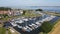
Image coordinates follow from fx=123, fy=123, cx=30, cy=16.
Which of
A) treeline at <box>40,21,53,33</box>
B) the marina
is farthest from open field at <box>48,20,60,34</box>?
the marina

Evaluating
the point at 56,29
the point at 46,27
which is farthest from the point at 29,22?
the point at 56,29

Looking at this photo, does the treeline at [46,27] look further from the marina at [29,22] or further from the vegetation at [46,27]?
the marina at [29,22]

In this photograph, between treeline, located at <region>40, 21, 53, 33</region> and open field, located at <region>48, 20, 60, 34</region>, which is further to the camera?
open field, located at <region>48, 20, 60, 34</region>

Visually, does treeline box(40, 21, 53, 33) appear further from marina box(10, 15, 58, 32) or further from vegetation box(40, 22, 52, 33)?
marina box(10, 15, 58, 32)

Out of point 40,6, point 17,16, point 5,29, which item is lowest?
point 5,29

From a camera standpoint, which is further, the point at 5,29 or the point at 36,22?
the point at 36,22

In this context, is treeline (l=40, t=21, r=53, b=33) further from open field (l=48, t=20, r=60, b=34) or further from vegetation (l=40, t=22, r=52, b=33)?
open field (l=48, t=20, r=60, b=34)

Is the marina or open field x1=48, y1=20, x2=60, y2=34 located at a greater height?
the marina

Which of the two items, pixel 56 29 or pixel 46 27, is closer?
pixel 46 27

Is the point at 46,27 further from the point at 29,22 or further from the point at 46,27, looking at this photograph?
the point at 29,22

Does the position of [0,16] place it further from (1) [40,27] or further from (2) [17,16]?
(1) [40,27]

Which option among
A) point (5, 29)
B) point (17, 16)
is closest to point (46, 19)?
point (17, 16)
